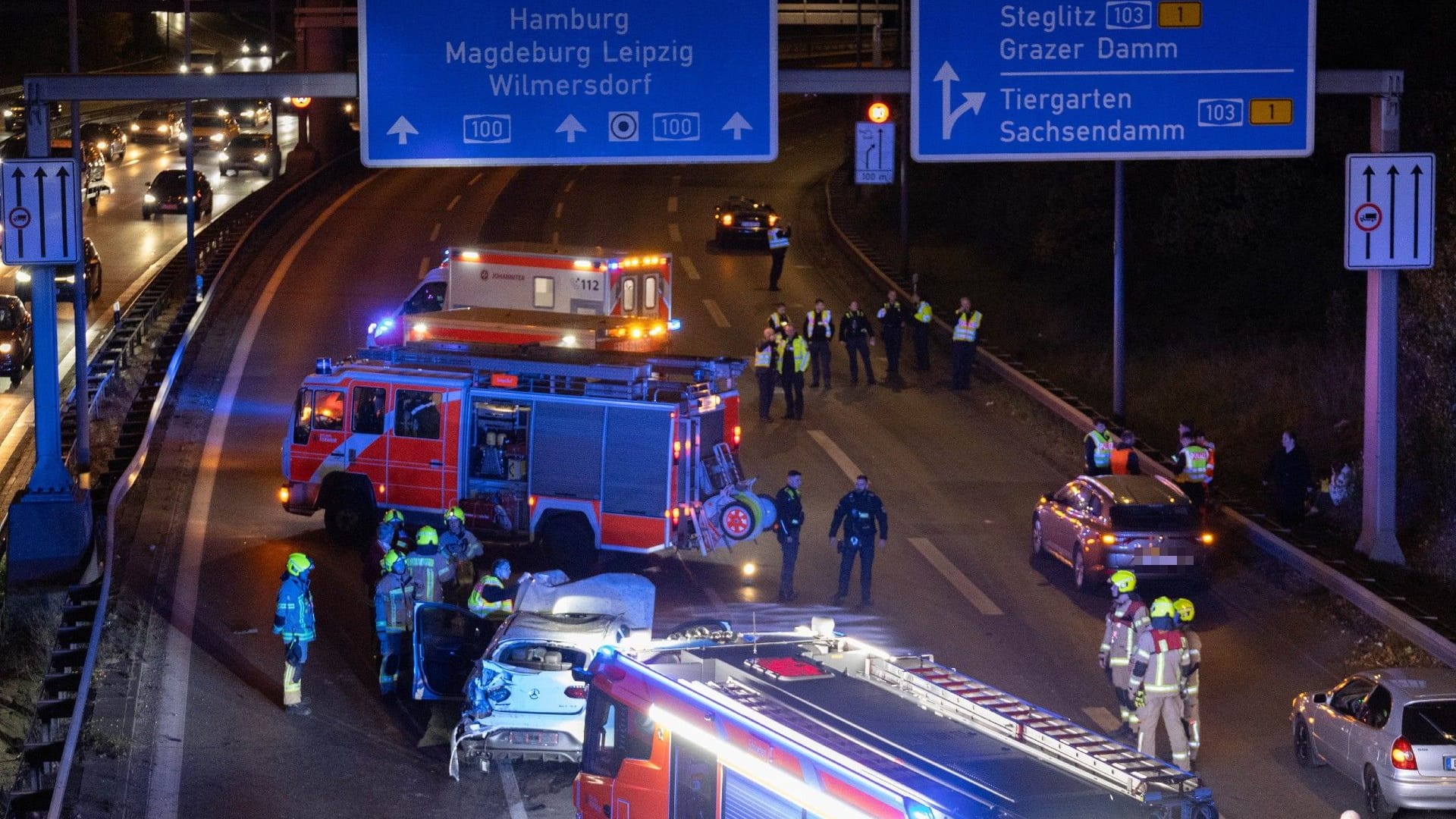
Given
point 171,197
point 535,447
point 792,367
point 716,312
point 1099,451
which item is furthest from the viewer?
point 171,197

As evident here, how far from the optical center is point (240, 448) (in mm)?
26422

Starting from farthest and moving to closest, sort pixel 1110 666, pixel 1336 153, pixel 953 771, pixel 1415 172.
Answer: pixel 1336 153, pixel 1415 172, pixel 1110 666, pixel 953 771

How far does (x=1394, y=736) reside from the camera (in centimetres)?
1362

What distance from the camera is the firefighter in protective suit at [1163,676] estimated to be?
47.8 ft

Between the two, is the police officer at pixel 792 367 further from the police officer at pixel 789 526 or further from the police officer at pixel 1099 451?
the police officer at pixel 789 526

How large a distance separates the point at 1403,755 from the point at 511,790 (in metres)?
6.92

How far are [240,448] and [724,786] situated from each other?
59.5 feet

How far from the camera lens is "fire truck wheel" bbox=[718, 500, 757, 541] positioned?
2009cm

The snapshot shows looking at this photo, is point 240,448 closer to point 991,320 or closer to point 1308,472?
point 1308,472

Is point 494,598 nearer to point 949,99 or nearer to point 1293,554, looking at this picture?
point 949,99

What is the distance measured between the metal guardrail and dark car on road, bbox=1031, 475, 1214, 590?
1.24m

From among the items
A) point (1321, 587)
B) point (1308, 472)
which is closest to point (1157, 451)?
point (1308, 472)

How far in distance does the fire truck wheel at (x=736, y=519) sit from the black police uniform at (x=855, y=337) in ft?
35.8

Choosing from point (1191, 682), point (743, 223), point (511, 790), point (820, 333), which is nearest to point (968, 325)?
point (820, 333)
